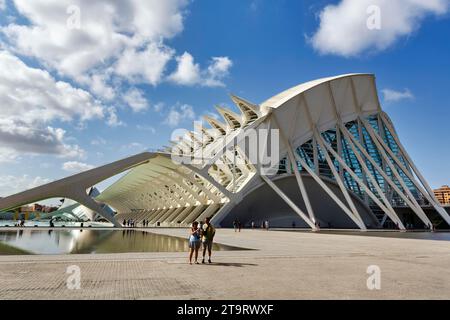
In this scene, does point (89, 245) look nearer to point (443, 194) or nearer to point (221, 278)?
point (221, 278)

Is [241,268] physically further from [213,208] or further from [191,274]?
[213,208]

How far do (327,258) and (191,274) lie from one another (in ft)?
15.1

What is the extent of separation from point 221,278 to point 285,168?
28.3 meters

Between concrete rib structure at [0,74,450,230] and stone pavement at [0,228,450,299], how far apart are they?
52.3 feet

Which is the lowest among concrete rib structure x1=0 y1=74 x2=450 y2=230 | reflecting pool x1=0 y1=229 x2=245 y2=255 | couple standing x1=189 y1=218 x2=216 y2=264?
reflecting pool x1=0 y1=229 x2=245 y2=255

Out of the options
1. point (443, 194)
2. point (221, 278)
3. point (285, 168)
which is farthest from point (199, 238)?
point (443, 194)

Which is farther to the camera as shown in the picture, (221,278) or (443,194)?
(443,194)

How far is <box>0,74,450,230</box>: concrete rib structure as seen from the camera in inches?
1120

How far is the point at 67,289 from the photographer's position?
5.11 metres

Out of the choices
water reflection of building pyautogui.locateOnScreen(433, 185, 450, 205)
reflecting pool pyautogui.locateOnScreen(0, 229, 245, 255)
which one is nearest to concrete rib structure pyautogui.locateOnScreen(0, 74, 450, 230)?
reflecting pool pyautogui.locateOnScreen(0, 229, 245, 255)

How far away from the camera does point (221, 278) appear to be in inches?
245

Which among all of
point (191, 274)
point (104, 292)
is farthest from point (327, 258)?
point (104, 292)

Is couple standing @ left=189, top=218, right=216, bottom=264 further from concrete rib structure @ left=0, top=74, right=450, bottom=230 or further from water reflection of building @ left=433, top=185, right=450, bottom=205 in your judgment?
water reflection of building @ left=433, top=185, right=450, bottom=205

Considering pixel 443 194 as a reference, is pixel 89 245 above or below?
below
